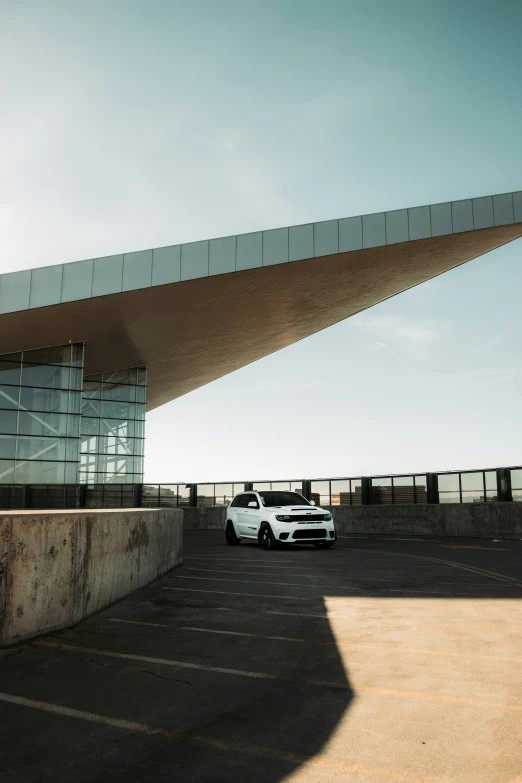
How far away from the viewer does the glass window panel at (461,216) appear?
1007 inches

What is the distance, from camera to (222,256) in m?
23.5

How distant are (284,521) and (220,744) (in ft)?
47.3

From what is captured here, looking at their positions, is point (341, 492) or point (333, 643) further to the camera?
point (341, 492)

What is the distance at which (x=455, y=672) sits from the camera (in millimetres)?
5172

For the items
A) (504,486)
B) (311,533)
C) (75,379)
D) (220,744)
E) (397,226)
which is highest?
(397,226)

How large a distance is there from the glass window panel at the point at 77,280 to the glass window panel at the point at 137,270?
1160mm

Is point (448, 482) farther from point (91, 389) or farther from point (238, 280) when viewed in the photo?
point (91, 389)

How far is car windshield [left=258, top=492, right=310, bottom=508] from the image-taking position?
1909 centimetres

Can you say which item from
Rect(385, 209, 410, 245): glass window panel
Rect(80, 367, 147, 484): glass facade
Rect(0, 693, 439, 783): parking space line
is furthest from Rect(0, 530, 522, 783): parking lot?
Rect(80, 367, 147, 484): glass facade

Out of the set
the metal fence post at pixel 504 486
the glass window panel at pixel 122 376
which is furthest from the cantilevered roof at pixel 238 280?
the metal fence post at pixel 504 486

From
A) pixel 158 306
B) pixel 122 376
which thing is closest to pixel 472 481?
pixel 158 306

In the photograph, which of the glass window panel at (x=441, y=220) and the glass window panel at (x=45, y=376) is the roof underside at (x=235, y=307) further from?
the glass window panel at (x=45, y=376)

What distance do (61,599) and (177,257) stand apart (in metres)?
17.4

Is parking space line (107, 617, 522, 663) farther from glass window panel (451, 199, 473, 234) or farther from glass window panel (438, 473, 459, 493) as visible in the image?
glass window panel (451, 199, 473, 234)
